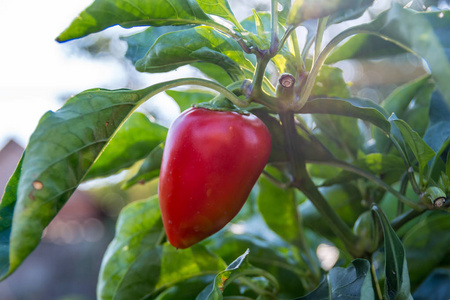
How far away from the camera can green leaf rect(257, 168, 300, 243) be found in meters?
0.60

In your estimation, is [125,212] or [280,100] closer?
[280,100]

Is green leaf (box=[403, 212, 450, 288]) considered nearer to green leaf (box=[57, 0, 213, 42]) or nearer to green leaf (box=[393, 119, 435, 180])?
green leaf (box=[393, 119, 435, 180])

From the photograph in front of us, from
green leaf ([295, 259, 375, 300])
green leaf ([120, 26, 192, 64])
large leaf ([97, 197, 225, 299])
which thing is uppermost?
green leaf ([120, 26, 192, 64])

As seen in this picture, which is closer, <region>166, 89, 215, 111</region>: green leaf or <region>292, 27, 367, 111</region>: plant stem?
<region>292, 27, 367, 111</region>: plant stem

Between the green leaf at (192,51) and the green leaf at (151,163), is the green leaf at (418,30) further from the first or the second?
the green leaf at (151,163)

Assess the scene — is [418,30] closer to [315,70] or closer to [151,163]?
[315,70]

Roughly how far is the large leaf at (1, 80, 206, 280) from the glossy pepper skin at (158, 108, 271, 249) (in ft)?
0.17

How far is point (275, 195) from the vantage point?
60cm

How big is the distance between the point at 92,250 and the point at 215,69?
20.8 ft

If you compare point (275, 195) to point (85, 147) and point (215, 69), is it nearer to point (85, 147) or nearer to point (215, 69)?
point (215, 69)

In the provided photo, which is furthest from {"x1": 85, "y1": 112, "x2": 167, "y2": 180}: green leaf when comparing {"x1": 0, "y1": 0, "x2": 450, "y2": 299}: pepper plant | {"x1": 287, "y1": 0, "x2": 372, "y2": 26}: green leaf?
{"x1": 287, "y1": 0, "x2": 372, "y2": 26}: green leaf

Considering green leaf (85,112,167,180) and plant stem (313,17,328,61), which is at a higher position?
plant stem (313,17,328,61)

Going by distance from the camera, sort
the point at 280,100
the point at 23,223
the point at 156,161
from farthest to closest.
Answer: the point at 156,161 → the point at 280,100 → the point at 23,223

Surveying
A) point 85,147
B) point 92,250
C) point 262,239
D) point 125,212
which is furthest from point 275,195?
point 92,250
